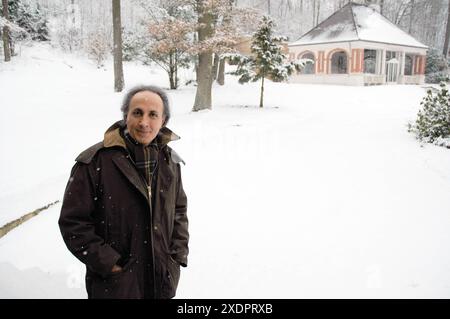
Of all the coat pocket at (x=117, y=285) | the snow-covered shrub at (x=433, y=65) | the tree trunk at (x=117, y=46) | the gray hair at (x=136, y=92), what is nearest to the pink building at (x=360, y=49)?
the snow-covered shrub at (x=433, y=65)

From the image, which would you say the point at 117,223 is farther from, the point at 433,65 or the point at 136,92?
the point at 433,65

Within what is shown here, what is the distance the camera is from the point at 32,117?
12.2m

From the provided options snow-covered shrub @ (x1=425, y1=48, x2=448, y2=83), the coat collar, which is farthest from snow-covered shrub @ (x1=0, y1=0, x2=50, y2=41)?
snow-covered shrub @ (x1=425, y1=48, x2=448, y2=83)

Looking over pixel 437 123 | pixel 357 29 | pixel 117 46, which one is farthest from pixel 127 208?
pixel 357 29

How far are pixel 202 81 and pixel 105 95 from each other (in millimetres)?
6066

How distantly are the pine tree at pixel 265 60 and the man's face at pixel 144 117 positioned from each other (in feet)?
46.8

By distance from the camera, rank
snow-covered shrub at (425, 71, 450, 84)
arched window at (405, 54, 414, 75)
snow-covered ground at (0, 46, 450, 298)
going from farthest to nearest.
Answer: arched window at (405, 54, 414, 75)
snow-covered shrub at (425, 71, 450, 84)
snow-covered ground at (0, 46, 450, 298)

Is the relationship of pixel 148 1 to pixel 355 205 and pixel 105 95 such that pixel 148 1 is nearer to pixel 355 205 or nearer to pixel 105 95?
pixel 105 95

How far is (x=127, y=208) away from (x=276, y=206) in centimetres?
372

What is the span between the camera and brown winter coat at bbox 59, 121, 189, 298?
76.8 inches

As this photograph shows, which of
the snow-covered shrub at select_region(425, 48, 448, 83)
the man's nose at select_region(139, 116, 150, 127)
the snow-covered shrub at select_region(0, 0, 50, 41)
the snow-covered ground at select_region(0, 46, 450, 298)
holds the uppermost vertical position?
the snow-covered shrub at select_region(0, 0, 50, 41)

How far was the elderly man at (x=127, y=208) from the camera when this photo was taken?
6.42 feet

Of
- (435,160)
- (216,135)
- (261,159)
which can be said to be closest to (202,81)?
(216,135)

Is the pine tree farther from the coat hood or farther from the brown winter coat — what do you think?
the brown winter coat
